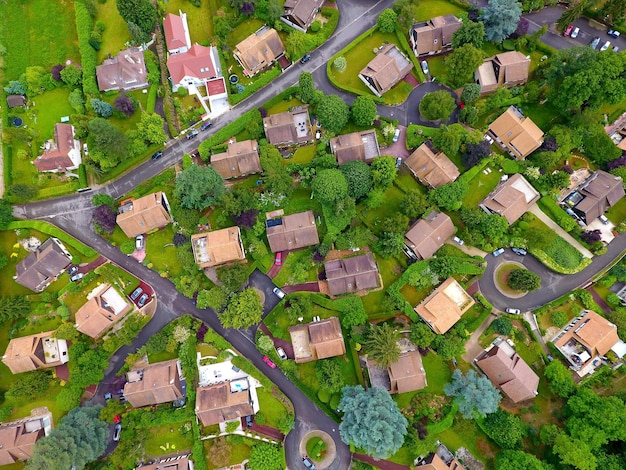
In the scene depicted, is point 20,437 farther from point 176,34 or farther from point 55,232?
point 176,34

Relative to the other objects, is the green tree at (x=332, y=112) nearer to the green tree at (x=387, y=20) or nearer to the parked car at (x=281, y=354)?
the green tree at (x=387, y=20)

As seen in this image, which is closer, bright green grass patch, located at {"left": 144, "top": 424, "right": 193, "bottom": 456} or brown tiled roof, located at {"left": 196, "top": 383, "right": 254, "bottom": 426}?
brown tiled roof, located at {"left": 196, "top": 383, "right": 254, "bottom": 426}

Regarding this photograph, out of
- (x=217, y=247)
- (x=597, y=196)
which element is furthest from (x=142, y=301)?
(x=597, y=196)

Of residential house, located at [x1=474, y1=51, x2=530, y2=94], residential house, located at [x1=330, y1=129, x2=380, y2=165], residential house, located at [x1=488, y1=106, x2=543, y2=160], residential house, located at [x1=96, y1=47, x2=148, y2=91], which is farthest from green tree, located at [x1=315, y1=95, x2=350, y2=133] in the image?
residential house, located at [x1=96, y1=47, x2=148, y2=91]

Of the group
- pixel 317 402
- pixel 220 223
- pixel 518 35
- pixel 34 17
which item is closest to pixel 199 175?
pixel 220 223

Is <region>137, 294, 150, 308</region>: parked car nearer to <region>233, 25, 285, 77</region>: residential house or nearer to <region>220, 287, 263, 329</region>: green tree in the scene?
<region>220, 287, 263, 329</region>: green tree

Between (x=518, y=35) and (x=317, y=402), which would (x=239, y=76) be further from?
(x=317, y=402)
